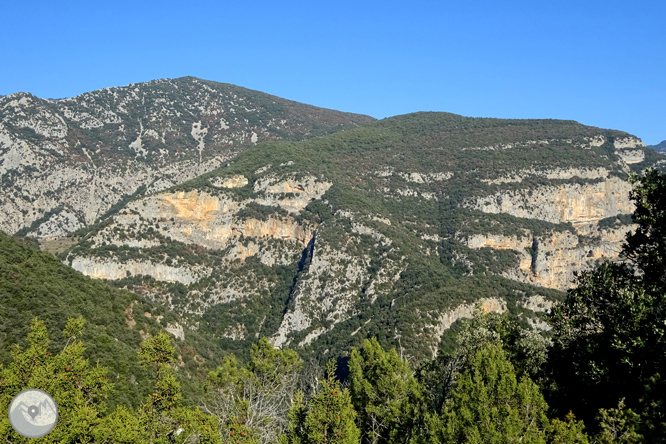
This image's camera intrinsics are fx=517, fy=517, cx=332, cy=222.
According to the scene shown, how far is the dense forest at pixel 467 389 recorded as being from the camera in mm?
17641

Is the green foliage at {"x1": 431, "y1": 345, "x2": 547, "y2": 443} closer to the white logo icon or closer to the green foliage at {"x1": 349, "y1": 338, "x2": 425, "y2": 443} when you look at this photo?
the green foliage at {"x1": 349, "y1": 338, "x2": 425, "y2": 443}

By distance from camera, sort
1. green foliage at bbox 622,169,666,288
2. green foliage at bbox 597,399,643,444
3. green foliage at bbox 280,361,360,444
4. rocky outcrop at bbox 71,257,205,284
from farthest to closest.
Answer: rocky outcrop at bbox 71,257,205,284 → green foliage at bbox 622,169,666,288 → green foliage at bbox 280,361,360,444 → green foliage at bbox 597,399,643,444

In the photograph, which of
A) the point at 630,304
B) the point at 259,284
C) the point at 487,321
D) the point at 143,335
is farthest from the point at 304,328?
the point at 630,304

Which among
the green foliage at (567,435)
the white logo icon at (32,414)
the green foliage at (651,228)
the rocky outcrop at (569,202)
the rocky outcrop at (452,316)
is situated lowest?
the rocky outcrop at (452,316)

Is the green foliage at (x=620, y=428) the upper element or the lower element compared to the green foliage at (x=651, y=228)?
lower

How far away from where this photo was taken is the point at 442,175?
143 metres

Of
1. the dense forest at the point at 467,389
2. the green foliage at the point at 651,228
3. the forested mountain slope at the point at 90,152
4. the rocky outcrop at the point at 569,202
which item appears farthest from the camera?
the forested mountain slope at the point at 90,152

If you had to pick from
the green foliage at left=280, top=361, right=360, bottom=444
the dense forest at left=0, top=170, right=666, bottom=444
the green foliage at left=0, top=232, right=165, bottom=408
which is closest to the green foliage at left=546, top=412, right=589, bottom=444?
the dense forest at left=0, top=170, right=666, bottom=444

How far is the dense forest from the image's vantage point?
17641 mm

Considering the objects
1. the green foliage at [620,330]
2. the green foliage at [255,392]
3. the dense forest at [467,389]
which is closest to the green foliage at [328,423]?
the dense forest at [467,389]

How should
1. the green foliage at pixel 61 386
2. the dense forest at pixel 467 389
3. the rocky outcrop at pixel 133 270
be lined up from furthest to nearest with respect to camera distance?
the rocky outcrop at pixel 133 270 → the dense forest at pixel 467 389 → the green foliage at pixel 61 386

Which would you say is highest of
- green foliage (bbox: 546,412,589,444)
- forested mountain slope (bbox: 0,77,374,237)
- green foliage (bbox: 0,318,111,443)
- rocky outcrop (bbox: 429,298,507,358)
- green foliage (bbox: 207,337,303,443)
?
forested mountain slope (bbox: 0,77,374,237)

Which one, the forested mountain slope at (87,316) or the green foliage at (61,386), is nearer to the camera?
the green foliage at (61,386)

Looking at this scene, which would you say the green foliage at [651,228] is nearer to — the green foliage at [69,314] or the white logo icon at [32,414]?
the white logo icon at [32,414]
